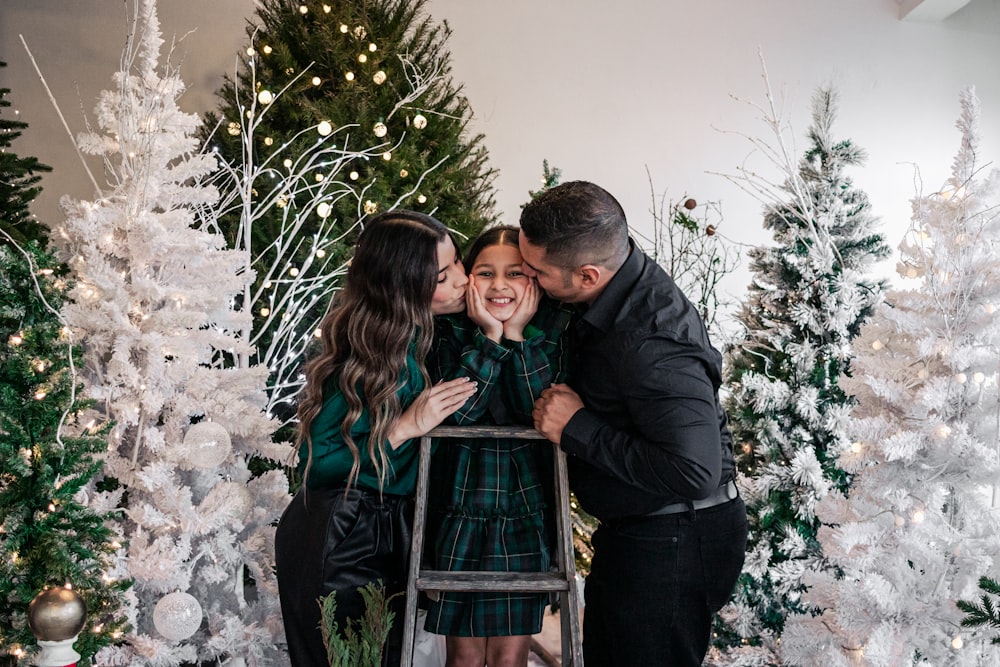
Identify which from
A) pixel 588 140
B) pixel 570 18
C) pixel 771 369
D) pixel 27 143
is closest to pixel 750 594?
pixel 771 369

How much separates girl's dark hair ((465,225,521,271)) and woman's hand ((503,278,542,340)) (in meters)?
0.13

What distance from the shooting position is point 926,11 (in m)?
4.62

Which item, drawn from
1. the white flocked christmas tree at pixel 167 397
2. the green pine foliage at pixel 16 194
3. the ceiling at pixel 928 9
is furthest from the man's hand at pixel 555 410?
the ceiling at pixel 928 9

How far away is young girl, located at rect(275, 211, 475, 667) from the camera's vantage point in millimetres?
1917

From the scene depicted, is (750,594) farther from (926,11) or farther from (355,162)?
(926,11)

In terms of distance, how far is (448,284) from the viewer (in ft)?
6.54

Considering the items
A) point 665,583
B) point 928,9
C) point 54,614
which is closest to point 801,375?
point 665,583

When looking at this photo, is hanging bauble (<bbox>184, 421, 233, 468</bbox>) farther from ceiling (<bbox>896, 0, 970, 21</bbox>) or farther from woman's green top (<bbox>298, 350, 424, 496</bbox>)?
ceiling (<bbox>896, 0, 970, 21</bbox>)

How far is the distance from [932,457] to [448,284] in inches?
52.9

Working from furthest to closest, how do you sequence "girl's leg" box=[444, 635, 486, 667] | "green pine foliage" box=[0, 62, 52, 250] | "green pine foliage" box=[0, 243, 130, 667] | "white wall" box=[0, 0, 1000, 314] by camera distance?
"white wall" box=[0, 0, 1000, 314]
"green pine foliage" box=[0, 62, 52, 250]
"girl's leg" box=[444, 635, 486, 667]
"green pine foliage" box=[0, 243, 130, 667]

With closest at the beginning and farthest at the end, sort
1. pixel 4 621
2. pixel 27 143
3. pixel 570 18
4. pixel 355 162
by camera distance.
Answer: pixel 4 621 → pixel 355 162 → pixel 27 143 → pixel 570 18

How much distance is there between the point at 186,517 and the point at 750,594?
6.12 feet

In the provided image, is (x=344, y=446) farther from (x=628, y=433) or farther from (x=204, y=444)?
(x=628, y=433)

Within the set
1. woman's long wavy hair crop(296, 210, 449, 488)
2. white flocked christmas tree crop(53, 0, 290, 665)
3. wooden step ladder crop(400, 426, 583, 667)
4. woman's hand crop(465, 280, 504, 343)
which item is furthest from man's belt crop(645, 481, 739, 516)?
white flocked christmas tree crop(53, 0, 290, 665)
